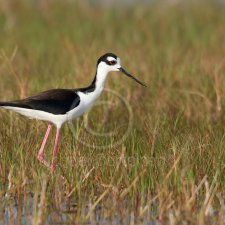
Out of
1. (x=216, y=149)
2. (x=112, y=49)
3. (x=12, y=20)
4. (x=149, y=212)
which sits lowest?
(x=149, y=212)

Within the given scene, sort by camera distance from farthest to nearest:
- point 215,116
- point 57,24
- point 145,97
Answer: point 57,24 < point 145,97 < point 215,116

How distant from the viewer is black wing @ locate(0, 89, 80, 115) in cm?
701

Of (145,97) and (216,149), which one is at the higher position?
(145,97)

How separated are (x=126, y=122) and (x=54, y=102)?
1.26 metres

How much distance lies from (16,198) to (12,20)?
842 centimetres

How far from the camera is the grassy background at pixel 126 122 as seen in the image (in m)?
5.73

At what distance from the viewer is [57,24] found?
13961mm

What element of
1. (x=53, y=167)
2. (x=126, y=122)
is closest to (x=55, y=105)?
(x=53, y=167)

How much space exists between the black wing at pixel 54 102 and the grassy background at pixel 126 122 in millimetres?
290

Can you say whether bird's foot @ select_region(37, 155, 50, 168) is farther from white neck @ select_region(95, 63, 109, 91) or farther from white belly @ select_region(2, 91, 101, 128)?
white neck @ select_region(95, 63, 109, 91)

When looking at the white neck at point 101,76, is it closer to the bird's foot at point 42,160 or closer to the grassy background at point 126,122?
the grassy background at point 126,122

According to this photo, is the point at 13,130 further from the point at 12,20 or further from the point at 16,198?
the point at 12,20

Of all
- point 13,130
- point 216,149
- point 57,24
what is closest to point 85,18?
point 57,24

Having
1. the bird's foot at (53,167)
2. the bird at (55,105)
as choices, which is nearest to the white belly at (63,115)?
the bird at (55,105)
